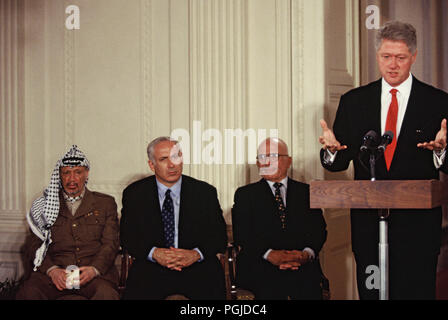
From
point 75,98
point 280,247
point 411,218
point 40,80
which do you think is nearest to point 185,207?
point 280,247

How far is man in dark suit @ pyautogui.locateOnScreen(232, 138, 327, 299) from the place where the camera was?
3.85 meters

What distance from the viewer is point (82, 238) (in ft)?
13.7

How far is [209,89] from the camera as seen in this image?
5.01 m

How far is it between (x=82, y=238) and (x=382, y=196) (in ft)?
7.31

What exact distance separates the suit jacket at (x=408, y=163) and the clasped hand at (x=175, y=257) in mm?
1089

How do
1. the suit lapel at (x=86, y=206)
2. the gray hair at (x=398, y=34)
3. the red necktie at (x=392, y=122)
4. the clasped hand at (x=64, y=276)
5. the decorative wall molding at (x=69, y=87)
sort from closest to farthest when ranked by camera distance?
the gray hair at (x=398, y=34) → the red necktie at (x=392, y=122) → the clasped hand at (x=64, y=276) → the suit lapel at (x=86, y=206) → the decorative wall molding at (x=69, y=87)

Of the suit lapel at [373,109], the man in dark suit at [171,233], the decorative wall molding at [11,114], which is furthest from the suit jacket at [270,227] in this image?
the decorative wall molding at [11,114]

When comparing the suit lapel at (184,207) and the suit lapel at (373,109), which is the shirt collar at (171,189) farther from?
the suit lapel at (373,109)

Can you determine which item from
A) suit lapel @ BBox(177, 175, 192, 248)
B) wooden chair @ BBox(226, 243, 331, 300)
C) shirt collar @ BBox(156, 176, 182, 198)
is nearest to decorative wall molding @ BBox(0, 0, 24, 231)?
shirt collar @ BBox(156, 176, 182, 198)

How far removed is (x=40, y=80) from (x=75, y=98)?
1.32ft

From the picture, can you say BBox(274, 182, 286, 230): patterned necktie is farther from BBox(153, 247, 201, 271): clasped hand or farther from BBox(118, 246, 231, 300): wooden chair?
BBox(153, 247, 201, 271): clasped hand

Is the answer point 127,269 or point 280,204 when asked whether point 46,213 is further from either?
point 280,204

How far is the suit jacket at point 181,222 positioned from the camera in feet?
13.2

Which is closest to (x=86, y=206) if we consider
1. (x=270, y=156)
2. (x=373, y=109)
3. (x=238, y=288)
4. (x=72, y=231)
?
(x=72, y=231)
